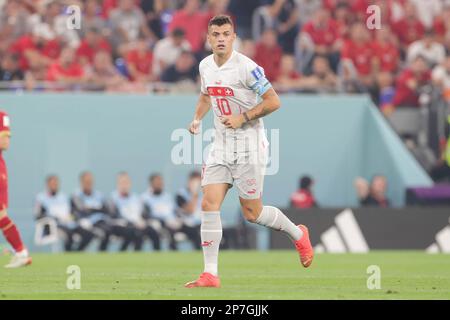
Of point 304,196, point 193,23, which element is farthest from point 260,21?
point 304,196

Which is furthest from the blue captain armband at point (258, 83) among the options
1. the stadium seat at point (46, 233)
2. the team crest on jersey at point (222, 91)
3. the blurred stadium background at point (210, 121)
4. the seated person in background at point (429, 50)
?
the seated person in background at point (429, 50)

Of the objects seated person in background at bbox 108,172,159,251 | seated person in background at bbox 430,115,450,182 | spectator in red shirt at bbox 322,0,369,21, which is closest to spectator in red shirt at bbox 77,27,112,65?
seated person in background at bbox 108,172,159,251

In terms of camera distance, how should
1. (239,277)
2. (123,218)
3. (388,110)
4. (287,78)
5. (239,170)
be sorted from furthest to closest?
(388,110) < (287,78) < (123,218) < (239,277) < (239,170)

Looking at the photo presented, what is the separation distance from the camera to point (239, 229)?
24.8 m

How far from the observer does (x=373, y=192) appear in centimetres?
2506

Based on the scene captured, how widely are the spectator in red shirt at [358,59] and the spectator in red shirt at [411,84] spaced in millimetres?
597

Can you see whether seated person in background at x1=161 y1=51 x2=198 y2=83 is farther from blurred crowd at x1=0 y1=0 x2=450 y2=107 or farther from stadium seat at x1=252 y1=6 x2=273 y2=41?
stadium seat at x1=252 y1=6 x2=273 y2=41

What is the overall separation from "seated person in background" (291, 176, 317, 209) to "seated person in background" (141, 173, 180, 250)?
7.59 ft

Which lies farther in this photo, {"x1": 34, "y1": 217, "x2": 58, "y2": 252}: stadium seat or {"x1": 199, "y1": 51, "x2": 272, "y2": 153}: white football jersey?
{"x1": 34, "y1": 217, "x2": 58, "y2": 252}: stadium seat

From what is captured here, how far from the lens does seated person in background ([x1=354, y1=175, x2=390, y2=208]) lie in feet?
81.8

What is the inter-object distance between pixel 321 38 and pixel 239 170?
45.6ft

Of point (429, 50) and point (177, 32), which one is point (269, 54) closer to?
point (177, 32)
